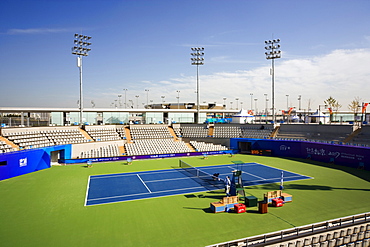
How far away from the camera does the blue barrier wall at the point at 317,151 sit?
29.8m

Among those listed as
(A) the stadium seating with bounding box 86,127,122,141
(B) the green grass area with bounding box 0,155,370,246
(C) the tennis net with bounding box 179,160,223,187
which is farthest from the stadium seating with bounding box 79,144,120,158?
(C) the tennis net with bounding box 179,160,223,187

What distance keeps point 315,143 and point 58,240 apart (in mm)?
33949

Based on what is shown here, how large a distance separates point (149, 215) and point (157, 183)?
7908 millimetres

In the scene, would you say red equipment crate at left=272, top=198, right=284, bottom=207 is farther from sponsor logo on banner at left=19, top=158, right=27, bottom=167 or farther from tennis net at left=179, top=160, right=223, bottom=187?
sponsor logo on banner at left=19, top=158, right=27, bottom=167

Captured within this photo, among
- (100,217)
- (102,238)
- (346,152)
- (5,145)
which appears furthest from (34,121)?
(346,152)

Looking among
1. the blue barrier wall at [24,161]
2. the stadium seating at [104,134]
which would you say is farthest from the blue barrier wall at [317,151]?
the blue barrier wall at [24,161]

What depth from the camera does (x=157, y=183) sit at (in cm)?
2356

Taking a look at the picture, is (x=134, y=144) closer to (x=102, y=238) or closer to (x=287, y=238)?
(x=102, y=238)

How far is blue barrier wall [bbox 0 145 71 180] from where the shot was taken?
24.9 metres

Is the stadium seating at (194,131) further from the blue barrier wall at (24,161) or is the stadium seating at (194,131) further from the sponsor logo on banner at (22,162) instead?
the sponsor logo on banner at (22,162)

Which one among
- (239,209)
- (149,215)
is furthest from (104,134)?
(239,209)

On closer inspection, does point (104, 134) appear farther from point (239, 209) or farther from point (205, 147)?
point (239, 209)

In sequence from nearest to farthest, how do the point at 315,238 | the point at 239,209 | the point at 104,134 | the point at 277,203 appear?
the point at 315,238, the point at 239,209, the point at 277,203, the point at 104,134

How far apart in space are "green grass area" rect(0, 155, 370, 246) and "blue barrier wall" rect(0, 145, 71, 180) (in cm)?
167
